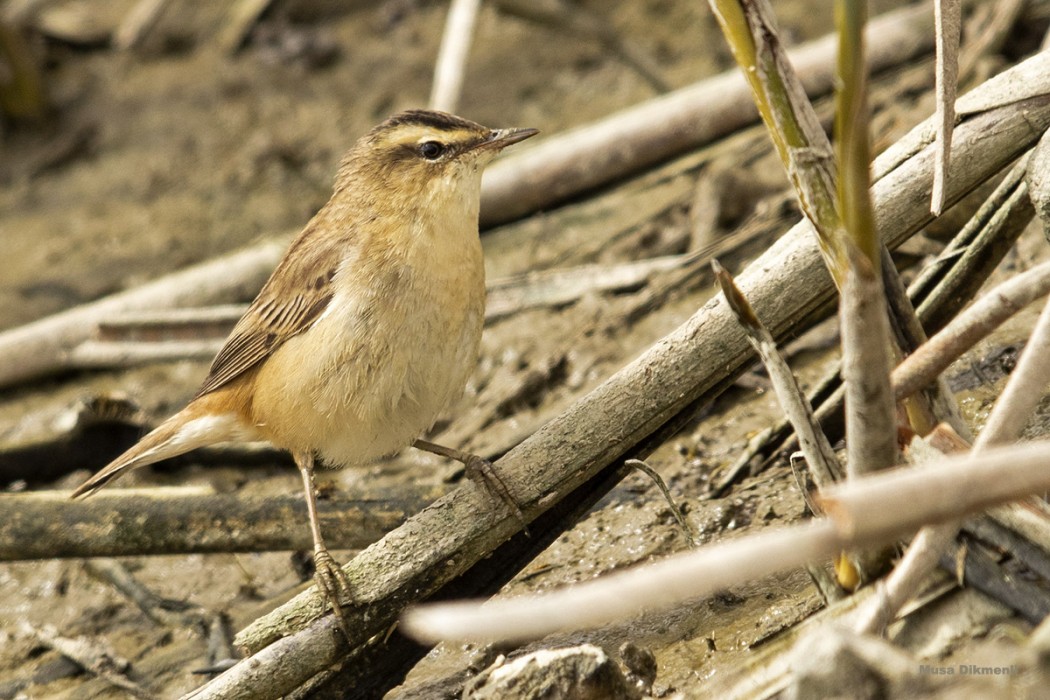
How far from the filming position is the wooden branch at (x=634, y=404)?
376cm

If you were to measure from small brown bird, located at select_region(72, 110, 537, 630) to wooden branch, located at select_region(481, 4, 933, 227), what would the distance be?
2.33 metres

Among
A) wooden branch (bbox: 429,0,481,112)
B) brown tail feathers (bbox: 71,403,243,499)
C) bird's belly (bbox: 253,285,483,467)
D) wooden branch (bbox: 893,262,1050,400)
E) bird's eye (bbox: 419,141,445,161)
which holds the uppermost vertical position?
wooden branch (bbox: 429,0,481,112)

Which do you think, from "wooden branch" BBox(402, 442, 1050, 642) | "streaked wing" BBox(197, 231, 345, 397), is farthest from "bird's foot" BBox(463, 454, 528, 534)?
"wooden branch" BBox(402, 442, 1050, 642)

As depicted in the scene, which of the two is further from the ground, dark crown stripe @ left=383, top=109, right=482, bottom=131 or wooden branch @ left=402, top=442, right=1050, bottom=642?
dark crown stripe @ left=383, top=109, right=482, bottom=131

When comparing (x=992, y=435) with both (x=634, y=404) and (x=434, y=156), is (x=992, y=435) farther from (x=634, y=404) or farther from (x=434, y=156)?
(x=434, y=156)

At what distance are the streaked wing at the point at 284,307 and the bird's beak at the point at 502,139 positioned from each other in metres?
0.72

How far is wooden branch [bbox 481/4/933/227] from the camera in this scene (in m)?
7.00

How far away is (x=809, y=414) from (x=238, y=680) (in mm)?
1877

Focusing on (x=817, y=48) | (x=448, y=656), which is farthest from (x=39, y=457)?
(x=817, y=48)

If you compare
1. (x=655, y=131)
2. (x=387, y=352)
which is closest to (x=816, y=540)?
(x=387, y=352)

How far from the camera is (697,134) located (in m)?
7.14

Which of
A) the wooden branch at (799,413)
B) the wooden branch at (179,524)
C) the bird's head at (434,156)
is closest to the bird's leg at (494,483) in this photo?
the wooden branch at (179,524)

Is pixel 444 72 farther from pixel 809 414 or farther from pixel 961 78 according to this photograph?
pixel 809 414

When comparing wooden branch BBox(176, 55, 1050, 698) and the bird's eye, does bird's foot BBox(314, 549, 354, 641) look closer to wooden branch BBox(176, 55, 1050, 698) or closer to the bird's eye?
wooden branch BBox(176, 55, 1050, 698)
